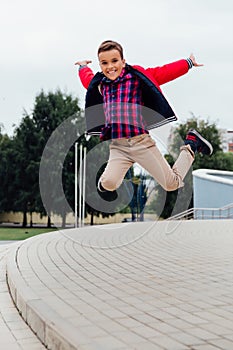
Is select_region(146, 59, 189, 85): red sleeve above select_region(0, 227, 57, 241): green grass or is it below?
Result: above

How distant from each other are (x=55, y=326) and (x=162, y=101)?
219 cm

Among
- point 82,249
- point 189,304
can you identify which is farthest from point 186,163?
point 82,249

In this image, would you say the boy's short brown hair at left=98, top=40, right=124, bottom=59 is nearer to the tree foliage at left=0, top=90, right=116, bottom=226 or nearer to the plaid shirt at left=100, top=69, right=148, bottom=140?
the plaid shirt at left=100, top=69, right=148, bottom=140

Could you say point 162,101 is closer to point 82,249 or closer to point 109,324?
point 109,324

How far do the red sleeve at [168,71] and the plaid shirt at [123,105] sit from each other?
0.80 ft

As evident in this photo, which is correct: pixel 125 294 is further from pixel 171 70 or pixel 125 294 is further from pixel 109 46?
pixel 109 46

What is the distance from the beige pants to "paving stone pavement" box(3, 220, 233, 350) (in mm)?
1180

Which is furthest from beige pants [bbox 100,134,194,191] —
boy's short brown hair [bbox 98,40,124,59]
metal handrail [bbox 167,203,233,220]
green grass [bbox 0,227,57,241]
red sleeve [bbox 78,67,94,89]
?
green grass [bbox 0,227,57,241]

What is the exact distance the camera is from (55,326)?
4242 millimetres

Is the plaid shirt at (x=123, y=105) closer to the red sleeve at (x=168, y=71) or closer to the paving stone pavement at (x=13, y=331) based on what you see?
the red sleeve at (x=168, y=71)

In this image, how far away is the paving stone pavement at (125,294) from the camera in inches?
161

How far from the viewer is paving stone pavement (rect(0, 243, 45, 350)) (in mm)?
4434

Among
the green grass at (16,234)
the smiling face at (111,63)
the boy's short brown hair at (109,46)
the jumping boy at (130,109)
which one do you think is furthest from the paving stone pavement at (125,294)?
the green grass at (16,234)

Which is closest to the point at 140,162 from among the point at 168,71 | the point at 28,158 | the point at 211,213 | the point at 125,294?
the point at 168,71
